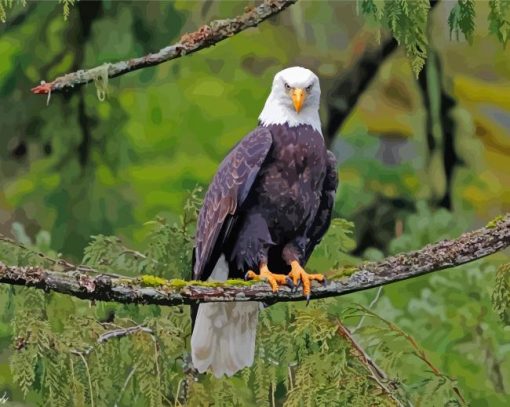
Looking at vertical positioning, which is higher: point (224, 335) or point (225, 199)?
point (225, 199)

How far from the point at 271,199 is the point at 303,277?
31cm

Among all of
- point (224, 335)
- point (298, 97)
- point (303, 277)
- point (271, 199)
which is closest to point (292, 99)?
point (298, 97)

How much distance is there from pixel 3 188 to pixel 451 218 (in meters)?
2.26

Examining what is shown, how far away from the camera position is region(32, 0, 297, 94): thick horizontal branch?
125 inches

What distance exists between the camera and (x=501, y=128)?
674cm

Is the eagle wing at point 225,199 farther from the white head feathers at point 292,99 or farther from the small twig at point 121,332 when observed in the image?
the small twig at point 121,332

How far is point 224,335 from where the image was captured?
366 centimetres

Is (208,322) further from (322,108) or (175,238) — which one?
(322,108)

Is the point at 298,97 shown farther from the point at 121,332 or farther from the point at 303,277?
the point at 121,332

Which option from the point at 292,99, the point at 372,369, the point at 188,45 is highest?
the point at 188,45

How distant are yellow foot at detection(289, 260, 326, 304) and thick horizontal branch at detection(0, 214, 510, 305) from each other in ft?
0.47

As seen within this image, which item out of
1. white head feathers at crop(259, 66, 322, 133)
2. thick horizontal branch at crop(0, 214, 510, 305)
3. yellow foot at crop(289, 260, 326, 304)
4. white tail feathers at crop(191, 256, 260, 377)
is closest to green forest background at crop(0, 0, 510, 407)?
white tail feathers at crop(191, 256, 260, 377)

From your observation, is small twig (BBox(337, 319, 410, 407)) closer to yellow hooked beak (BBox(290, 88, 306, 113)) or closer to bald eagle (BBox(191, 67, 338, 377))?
bald eagle (BBox(191, 67, 338, 377))

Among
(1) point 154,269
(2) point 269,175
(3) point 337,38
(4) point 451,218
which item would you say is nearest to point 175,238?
(1) point 154,269
